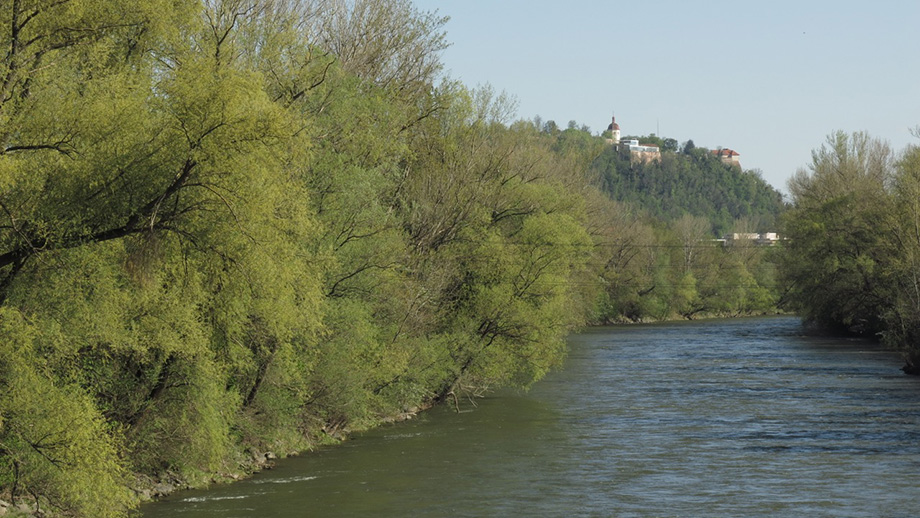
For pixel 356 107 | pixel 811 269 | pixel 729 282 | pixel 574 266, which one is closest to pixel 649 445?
pixel 356 107

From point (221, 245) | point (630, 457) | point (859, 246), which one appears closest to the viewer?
point (221, 245)

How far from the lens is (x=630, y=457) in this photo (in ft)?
101

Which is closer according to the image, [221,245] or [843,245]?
[221,245]

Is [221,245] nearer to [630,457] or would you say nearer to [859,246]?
[630,457]

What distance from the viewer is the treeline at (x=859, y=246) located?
56.5m

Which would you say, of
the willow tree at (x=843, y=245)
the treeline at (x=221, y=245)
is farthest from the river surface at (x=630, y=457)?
the willow tree at (x=843, y=245)

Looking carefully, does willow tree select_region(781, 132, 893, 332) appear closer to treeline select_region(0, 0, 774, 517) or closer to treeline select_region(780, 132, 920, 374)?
treeline select_region(780, 132, 920, 374)

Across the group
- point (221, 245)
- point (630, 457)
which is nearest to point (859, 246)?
point (630, 457)

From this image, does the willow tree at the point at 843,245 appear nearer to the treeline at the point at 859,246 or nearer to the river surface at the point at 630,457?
the treeline at the point at 859,246

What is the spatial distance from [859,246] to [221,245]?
6353cm

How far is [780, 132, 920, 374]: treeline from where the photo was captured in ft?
185

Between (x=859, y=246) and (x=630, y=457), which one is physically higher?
(x=859, y=246)

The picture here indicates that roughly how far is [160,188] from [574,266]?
131 ft

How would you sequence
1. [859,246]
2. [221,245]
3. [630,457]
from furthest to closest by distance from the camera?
1. [859,246]
2. [630,457]
3. [221,245]
